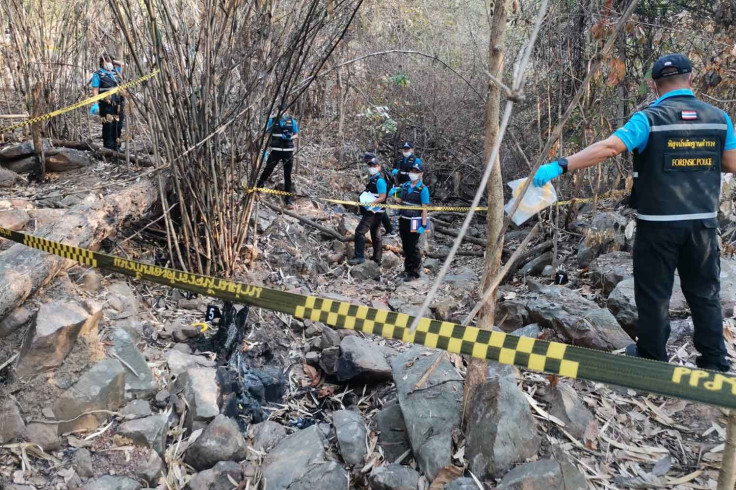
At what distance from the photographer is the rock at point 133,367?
9.90 feet

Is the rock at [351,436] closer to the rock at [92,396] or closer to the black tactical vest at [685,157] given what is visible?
the rock at [92,396]

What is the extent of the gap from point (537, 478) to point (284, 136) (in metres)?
6.50

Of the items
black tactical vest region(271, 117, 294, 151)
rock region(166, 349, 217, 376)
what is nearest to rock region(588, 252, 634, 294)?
rock region(166, 349, 217, 376)

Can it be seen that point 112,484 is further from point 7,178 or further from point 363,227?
point 363,227

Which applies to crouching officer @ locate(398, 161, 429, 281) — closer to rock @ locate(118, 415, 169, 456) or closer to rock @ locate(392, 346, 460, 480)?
rock @ locate(392, 346, 460, 480)

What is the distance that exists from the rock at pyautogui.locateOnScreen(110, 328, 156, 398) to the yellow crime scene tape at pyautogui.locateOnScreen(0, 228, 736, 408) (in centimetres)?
44

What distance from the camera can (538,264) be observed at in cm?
650

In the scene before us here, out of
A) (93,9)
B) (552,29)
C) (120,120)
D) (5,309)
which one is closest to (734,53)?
(552,29)

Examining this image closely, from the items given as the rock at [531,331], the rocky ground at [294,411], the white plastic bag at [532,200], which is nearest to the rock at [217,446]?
the rocky ground at [294,411]

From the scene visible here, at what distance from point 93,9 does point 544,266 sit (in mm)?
6320

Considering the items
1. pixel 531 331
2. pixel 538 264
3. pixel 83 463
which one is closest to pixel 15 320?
pixel 83 463

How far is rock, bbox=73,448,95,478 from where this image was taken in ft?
8.32

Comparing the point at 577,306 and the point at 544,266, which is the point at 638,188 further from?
the point at 544,266

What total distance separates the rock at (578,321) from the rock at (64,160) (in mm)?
5553
